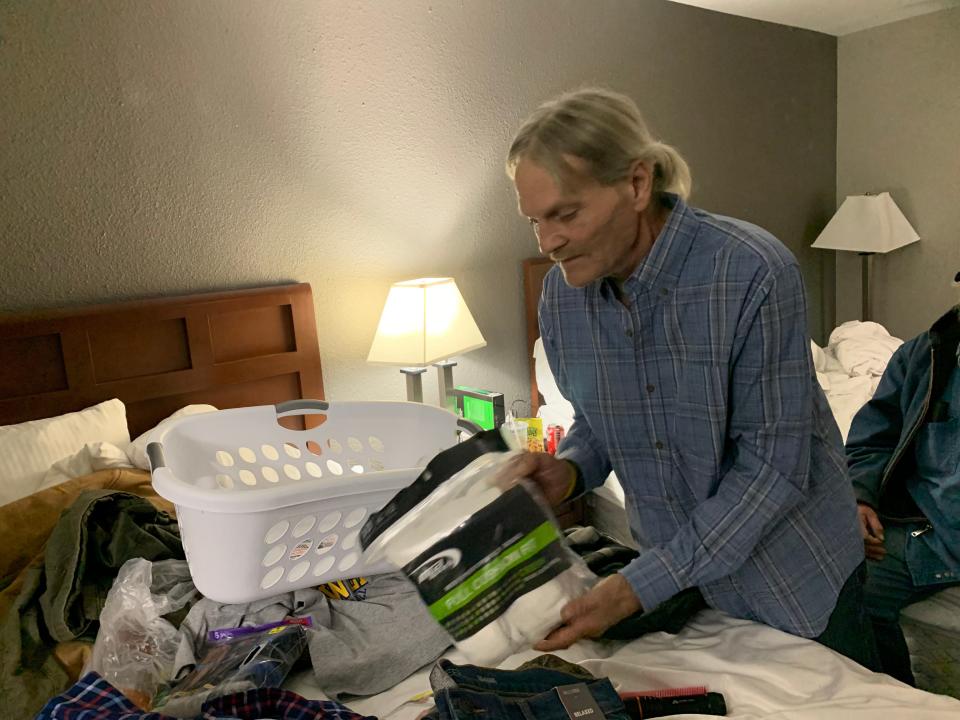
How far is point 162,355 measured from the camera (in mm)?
2008

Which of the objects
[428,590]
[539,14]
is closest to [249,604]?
[428,590]

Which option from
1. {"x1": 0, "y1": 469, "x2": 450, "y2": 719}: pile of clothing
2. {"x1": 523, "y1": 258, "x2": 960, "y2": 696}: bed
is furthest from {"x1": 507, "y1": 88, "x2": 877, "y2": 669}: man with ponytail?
{"x1": 523, "y1": 258, "x2": 960, "y2": 696}: bed

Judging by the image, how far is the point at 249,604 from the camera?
3.94ft

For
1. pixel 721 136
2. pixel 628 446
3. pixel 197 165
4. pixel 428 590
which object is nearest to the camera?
pixel 428 590

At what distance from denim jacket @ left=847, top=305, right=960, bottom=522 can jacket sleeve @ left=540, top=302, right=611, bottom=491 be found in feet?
2.18

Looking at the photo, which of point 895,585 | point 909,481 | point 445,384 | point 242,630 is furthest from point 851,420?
point 242,630

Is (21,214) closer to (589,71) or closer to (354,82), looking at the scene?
(354,82)

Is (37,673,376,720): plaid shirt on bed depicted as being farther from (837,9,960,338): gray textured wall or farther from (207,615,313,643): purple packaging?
(837,9,960,338): gray textured wall

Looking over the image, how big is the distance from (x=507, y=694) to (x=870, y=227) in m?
3.43

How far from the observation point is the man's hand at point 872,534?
150 cm

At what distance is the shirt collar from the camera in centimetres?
102

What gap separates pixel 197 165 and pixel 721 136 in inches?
91.7

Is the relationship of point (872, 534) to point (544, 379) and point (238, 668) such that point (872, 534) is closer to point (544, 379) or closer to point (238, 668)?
point (238, 668)

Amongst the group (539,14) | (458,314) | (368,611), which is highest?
(539,14)
